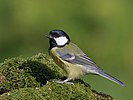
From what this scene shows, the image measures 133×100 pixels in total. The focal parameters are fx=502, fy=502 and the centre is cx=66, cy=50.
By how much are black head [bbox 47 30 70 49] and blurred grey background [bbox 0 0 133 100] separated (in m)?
2.97

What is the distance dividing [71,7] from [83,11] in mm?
189

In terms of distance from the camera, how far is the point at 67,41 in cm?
404

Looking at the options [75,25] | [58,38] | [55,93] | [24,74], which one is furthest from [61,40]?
[75,25]

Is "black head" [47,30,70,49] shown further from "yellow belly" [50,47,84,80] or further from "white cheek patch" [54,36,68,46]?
"yellow belly" [50,47,84,80]

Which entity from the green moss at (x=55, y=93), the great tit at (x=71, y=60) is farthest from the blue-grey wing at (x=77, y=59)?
the green moss at (x=55, y=93)

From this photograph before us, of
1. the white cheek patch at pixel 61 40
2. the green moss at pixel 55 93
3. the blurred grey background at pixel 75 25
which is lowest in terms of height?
the green moss at pixel 55 93

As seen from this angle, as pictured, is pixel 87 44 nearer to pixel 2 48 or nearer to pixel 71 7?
pixel 71 7

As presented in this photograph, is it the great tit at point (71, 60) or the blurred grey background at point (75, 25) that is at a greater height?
the blurred grey background at point (75, 25)

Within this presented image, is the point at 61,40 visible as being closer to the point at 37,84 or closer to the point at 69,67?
the point at 69,67

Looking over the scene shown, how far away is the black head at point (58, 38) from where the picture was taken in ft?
13.0

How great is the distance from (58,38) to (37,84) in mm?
Result: 498

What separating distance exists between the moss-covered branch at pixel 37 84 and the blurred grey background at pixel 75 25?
3118mm

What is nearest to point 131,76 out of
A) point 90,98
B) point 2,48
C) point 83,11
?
point 83,11

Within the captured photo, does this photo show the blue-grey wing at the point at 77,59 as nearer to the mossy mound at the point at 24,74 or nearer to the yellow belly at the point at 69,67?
the yellow belly at the point at 69,67
